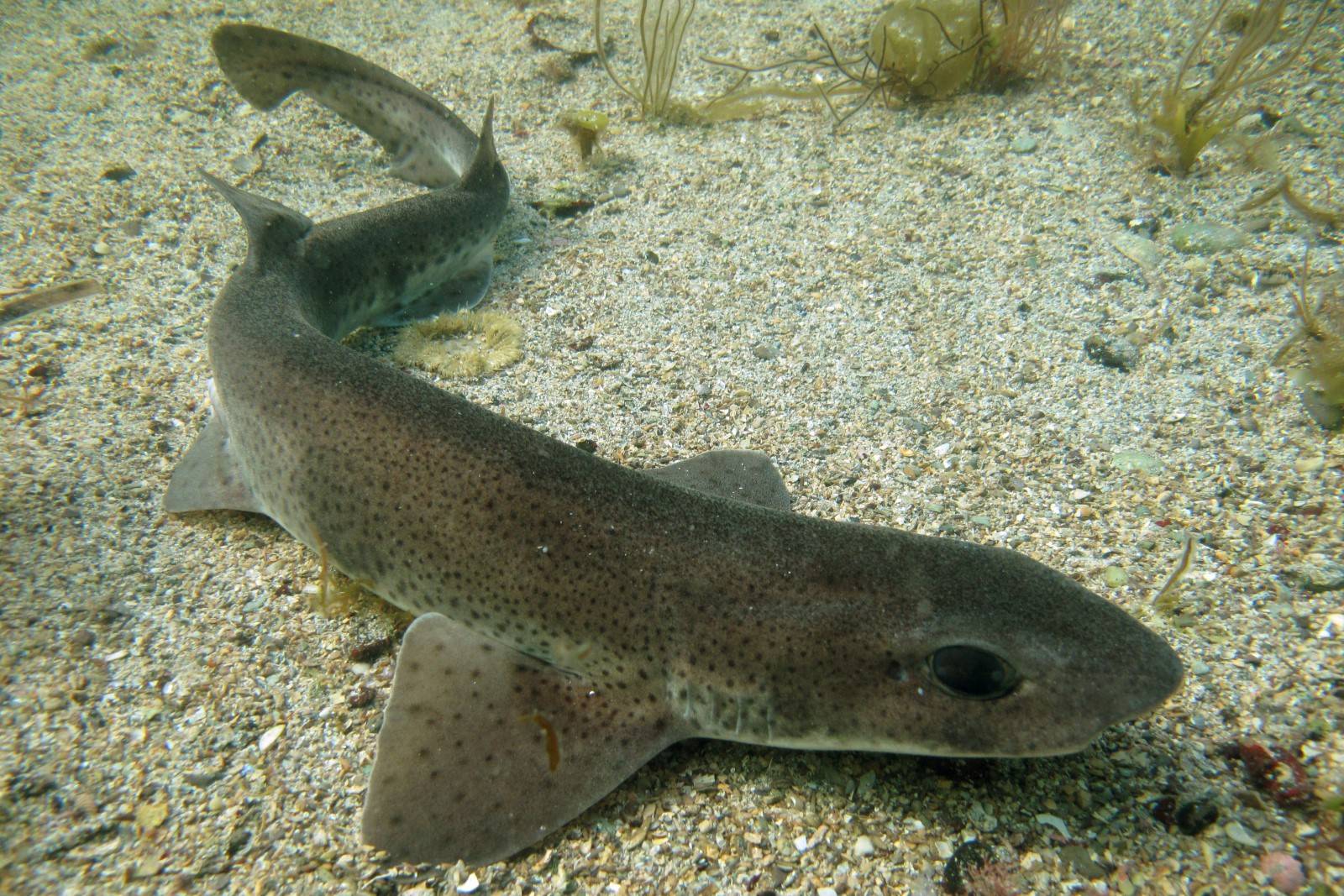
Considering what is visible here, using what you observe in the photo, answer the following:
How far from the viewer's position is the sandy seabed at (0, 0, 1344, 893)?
7.39ft

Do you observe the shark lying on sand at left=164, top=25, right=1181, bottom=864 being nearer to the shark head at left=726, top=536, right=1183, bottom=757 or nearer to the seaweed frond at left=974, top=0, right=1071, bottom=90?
the shark head at left=726, top=536, right=1183, bottom=757

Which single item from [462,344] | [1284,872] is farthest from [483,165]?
[1284,872]

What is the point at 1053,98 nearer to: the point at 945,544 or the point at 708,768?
the point at 945,544

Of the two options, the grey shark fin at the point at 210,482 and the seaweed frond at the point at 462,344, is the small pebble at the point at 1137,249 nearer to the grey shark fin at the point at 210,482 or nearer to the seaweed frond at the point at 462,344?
the seaweed frond at the point at 462,344

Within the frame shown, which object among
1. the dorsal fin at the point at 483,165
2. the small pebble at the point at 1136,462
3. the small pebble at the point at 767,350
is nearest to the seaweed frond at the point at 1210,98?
the small pebble at the point at 1136,462

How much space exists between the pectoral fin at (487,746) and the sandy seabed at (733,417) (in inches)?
5.8

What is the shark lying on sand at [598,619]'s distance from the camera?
2174 millimetres

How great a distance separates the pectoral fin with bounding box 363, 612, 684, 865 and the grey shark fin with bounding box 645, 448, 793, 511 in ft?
3.64

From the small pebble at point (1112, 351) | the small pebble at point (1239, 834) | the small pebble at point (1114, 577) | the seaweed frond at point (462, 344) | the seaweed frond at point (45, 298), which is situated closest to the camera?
the small pebble at point (1239, 834)

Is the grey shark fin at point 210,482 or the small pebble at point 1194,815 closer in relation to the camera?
the small pebble at point 1194,815

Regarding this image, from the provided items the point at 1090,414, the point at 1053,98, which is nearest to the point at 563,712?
the point at 1090,414

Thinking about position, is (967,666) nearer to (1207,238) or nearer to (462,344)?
(462,344)

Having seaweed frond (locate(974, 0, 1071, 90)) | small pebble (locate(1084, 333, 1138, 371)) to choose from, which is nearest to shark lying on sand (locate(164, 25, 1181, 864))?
small pebble (locate(1084, 333, 1138, 371))

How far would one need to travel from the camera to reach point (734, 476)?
3.35m
